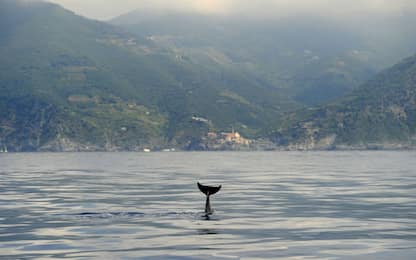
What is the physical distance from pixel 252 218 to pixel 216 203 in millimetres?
14255

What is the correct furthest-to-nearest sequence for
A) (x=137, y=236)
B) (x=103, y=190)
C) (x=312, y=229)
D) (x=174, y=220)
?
(x=103, y=190) < (x=174, y=220) < (x=312, y=229) < (x=137, y=236)

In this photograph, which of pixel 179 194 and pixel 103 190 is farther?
pixel 103 190

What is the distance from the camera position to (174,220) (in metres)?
54.9

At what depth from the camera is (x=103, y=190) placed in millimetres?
89750

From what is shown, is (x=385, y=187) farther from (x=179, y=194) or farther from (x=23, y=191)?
(x=23, y=191)

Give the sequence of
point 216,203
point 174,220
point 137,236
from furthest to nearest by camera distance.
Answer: point 216,203, point 174,220, point 137,236

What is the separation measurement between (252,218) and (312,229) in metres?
7.57

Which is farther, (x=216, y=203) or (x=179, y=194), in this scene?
(x=179, y=194)

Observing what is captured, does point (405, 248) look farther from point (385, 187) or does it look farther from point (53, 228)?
point (385, 187)

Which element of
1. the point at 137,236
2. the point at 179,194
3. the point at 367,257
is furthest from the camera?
the point at 179,194

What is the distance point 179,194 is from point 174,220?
92.0 feet

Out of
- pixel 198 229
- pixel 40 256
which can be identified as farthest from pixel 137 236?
pixel 40 256

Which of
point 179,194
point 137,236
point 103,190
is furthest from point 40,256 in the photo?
point 103,190

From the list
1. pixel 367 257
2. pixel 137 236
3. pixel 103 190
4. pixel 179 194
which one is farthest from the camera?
pixel 103 190
